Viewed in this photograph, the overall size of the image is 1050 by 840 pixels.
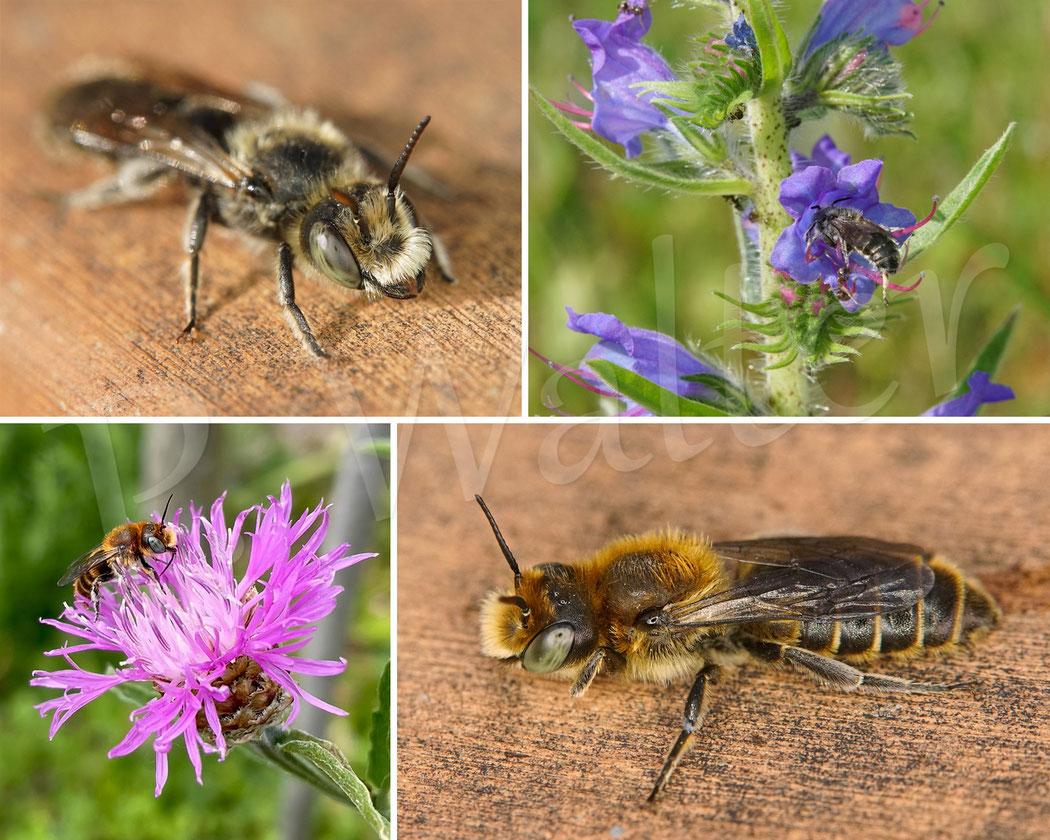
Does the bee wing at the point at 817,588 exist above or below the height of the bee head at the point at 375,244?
below

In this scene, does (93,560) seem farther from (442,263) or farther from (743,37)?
(743,37)

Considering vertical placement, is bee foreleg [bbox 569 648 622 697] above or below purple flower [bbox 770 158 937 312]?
below

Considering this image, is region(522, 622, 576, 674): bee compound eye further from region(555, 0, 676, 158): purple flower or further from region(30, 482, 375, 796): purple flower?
region(555, 0, 676, 158): purple flower

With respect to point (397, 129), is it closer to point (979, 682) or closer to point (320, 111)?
point (320, 111)

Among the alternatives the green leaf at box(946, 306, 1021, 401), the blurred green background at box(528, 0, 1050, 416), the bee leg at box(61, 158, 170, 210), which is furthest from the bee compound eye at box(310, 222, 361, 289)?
the green leaf at box(946, 306, 1021, 401)

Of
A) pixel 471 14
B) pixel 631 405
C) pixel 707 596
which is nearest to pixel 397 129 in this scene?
pixel 471 14

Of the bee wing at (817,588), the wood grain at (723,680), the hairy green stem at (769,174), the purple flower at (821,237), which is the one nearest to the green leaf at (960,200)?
the purple flower at (821,237)

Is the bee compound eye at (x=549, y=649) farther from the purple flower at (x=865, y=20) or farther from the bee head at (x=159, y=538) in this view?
the purple flower at (x=865, y=20)
